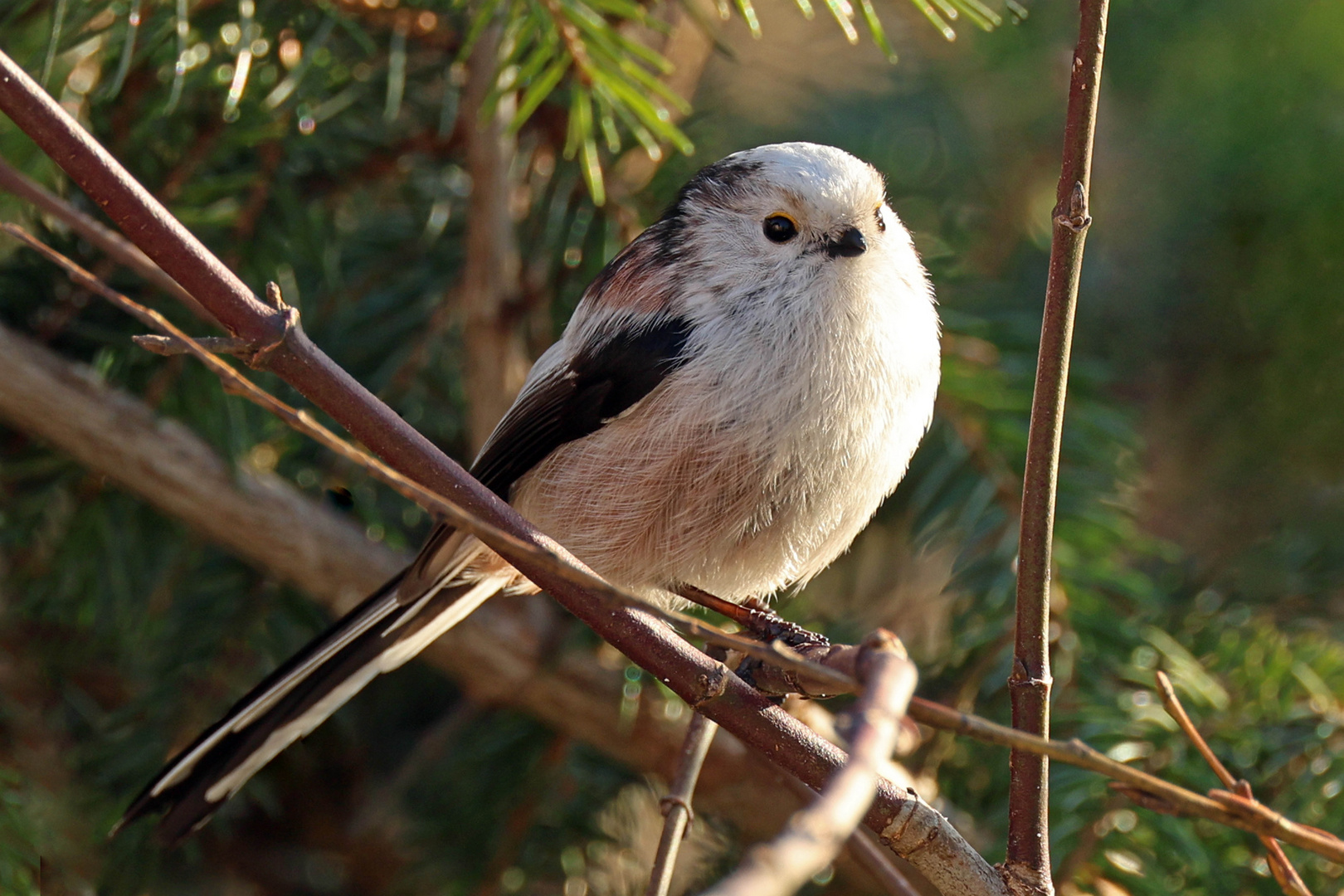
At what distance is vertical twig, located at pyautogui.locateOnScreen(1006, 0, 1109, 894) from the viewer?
26.4 inches

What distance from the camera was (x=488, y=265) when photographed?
4.33 ft

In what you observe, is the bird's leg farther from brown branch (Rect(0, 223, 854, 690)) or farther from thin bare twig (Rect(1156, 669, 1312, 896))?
brown branch (Rect(0, 223, 854, 690))

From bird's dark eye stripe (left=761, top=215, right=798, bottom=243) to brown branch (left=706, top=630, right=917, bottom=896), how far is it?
70 centimetres

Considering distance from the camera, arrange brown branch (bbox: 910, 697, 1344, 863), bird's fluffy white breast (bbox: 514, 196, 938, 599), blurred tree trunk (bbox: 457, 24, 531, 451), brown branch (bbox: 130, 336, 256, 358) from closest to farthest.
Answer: brown branch (bbox: 910, 697, 1344, 863), brown branch (bbox: 130, 336, 256, 358), bird's fluffy white breast (bbox: 514, 196, 938, 599), blurred tree trunk (bbox: 457, 24, 531, 451)

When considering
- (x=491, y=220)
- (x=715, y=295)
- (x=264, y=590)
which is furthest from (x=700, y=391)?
(x=264, y=590)

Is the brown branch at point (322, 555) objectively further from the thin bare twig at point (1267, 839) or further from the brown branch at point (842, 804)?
the brown branch at point (842, 804)

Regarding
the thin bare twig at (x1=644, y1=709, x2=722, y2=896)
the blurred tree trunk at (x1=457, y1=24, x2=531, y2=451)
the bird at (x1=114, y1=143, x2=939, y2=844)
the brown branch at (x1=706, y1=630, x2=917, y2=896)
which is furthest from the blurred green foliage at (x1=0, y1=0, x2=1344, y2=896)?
the brown branch at (x1=706, y1=630, x2=917, y2=896)

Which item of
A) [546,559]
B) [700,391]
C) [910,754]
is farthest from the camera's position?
[910,754]

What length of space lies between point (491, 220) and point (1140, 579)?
801mm

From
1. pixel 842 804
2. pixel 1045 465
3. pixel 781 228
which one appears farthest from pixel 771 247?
pixel 842 804

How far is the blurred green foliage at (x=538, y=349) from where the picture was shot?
1.13m

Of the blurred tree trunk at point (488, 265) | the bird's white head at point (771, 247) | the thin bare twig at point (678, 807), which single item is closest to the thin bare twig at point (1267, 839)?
the thin bare twig at point (678, 807)

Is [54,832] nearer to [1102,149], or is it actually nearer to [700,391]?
[700,391]

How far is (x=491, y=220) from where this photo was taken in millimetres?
1308
